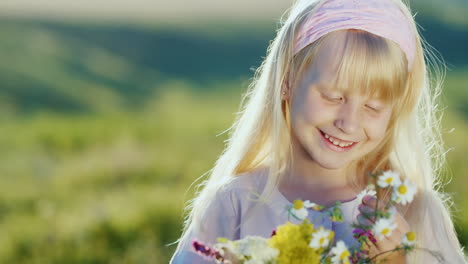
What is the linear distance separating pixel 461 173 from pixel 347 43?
4.37 m

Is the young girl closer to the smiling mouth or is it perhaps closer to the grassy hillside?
the smiling mouth

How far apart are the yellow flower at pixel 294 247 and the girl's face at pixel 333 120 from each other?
719 millimetres

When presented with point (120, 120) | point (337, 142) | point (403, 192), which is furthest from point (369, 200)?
point (120, 120)

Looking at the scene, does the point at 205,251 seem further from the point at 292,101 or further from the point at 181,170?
the point at 181,170

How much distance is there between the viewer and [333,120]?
104 inches

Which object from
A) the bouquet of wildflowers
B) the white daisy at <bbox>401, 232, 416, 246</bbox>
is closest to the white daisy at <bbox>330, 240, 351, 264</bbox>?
the bouquet of wildflowers

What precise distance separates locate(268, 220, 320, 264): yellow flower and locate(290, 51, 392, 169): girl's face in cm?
72

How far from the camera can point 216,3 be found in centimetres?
942

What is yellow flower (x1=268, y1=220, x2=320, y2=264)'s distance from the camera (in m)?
1.93

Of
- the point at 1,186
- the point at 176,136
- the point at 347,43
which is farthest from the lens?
the point at 176,136

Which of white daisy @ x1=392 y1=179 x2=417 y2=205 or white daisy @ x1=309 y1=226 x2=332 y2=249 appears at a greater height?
white daisy @ x1=392 y1=179 x2=417 y2=205

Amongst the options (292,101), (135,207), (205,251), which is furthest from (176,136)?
(205,251)

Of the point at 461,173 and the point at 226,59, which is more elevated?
the point at 226,59

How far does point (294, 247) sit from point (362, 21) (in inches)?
39.0
